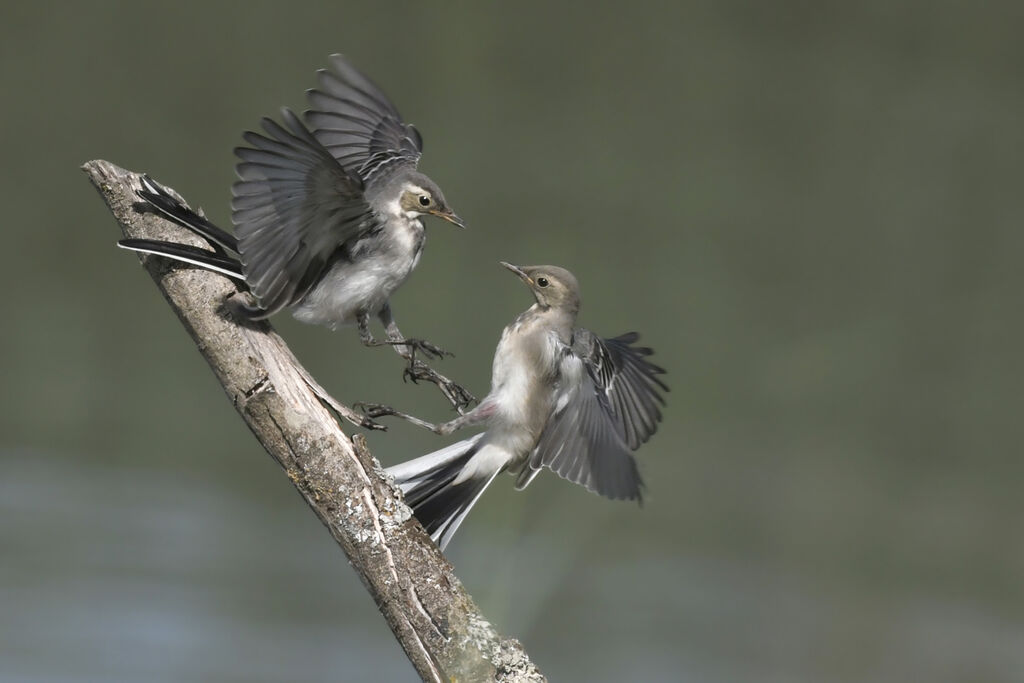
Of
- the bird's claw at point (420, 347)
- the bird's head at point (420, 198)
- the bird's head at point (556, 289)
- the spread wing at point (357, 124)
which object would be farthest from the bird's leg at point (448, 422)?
the spread wing at point (357, 124)

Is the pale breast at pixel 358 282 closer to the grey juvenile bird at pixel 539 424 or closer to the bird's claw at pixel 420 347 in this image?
the bird's claw at pixel 420 347

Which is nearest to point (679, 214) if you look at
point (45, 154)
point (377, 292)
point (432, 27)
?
point (432, 27)

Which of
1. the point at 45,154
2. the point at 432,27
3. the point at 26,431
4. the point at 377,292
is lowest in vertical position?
the point at 377,292

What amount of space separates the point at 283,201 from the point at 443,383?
69 centimetres

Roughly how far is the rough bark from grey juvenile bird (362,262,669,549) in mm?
455

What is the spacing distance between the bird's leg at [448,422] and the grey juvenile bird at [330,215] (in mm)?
60

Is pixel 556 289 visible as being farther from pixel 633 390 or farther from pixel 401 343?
pixel 401 343

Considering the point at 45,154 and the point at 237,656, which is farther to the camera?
the point at 45,154

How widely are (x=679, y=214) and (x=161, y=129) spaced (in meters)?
Result: 2.17

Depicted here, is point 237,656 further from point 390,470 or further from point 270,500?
point 390,470

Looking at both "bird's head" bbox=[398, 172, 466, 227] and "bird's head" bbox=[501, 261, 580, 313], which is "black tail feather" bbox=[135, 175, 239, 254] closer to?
"bird's head" bbox=[398, 172, 466, 227]

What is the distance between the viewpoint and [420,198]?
11.1ft

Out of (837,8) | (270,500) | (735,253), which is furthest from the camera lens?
(837,8)

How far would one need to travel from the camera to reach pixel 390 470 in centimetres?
319
